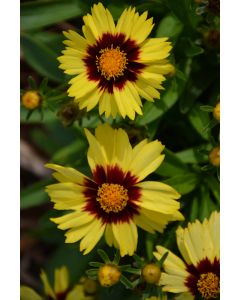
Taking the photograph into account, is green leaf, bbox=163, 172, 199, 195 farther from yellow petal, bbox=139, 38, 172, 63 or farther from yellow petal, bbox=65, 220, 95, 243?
yellow petal, bbox=139, 38, 172, 63

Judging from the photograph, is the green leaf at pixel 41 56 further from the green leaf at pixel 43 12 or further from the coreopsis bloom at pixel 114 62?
the coreopsis bloom at pixel 114 62

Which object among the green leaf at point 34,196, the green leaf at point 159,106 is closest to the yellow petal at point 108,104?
the green leaf at point 159,106

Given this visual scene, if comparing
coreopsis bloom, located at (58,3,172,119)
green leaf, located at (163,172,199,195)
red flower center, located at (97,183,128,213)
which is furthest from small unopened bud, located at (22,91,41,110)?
green leaf, located at (163,172,199,195)

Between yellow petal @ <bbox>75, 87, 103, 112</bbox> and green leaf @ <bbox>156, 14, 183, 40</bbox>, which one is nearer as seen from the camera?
yellow petal @ <bbox>75, 87, 103, 112</bbox>

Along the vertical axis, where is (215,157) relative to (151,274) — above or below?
above

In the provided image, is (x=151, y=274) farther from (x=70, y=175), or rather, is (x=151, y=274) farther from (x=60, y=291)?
(x=60, y=291)

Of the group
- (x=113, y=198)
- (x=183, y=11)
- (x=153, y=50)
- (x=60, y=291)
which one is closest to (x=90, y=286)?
(x=60, y=291)
